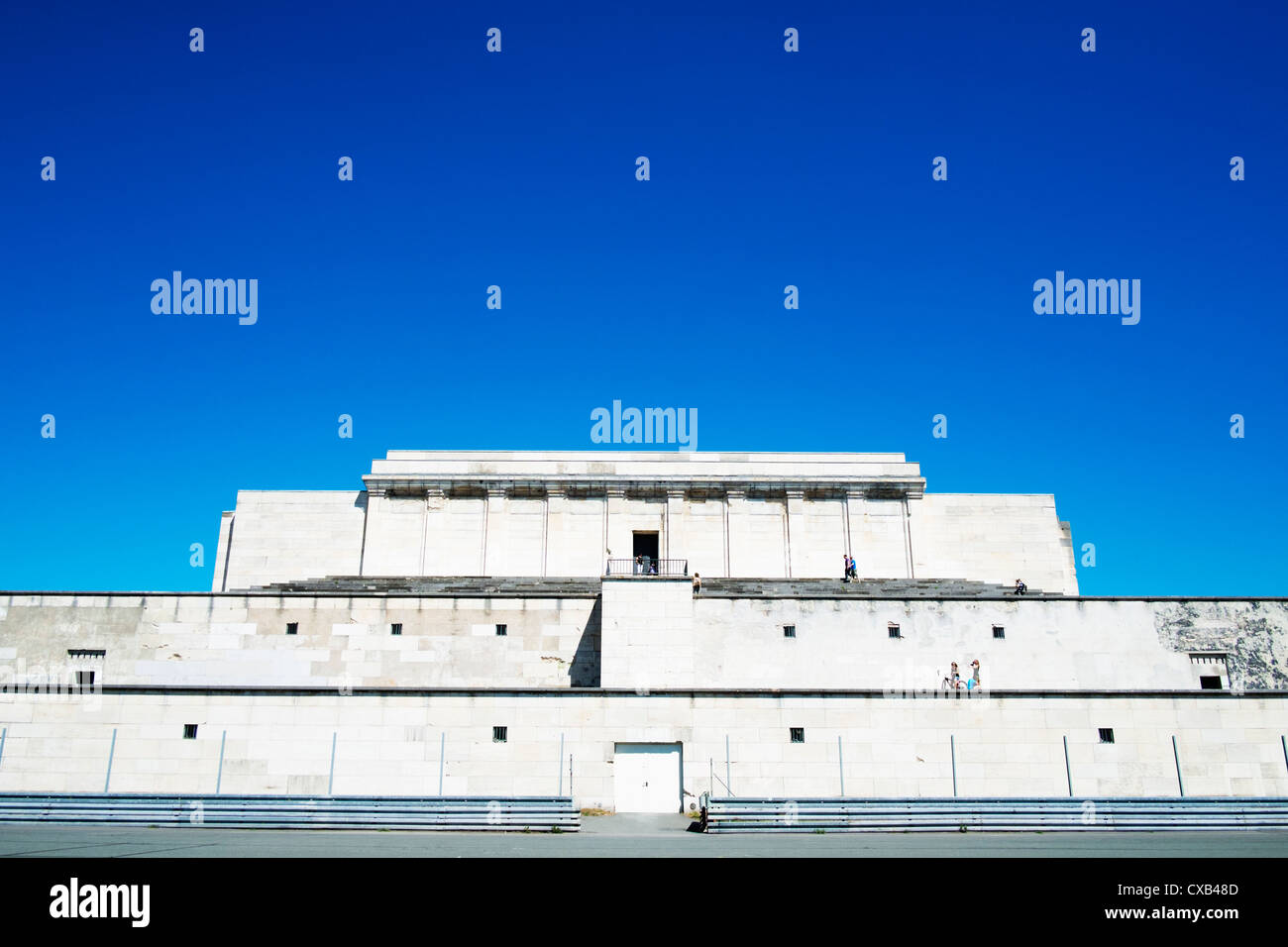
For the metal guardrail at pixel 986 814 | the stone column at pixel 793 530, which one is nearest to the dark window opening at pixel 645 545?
the stone column at pixel 793 530

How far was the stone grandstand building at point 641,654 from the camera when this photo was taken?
88.8 ft

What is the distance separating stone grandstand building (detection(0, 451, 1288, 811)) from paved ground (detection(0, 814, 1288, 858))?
15.5ft

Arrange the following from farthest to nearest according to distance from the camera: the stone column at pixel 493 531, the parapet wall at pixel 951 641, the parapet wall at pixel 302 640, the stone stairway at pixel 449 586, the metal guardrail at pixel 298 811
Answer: the stone column at pixel 493 531 < the stone stairway at pixel 449 586 < the parapet wall at pixel 302 640 < the parapet wall at pixel 951 641 < the metal guardrail at pixel 298 811

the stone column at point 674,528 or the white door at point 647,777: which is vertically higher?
the stone column at point 674,528

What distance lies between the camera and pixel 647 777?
27172mm

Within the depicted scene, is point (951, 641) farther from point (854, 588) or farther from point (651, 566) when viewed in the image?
point (651, 566)

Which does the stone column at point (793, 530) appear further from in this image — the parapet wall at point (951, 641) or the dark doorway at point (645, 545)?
the parapet wall at point (951, 641)

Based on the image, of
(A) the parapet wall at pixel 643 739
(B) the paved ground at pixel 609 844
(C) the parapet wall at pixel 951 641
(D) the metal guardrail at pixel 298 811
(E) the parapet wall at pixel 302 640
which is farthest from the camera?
(E) the parapet wall at pixel 302 640

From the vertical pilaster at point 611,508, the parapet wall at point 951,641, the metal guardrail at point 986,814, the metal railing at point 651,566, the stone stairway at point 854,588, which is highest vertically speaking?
the vertical pilaster at point 611,508

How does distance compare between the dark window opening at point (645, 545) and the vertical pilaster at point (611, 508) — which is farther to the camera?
the dark window opening at point (645, 545)

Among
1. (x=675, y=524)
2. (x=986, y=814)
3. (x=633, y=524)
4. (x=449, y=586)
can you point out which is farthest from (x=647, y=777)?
(x=633, y=524)

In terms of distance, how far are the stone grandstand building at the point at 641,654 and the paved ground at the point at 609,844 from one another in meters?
4.72

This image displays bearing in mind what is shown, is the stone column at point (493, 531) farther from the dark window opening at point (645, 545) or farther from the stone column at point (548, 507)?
the dark window opening at point (645, 545)
